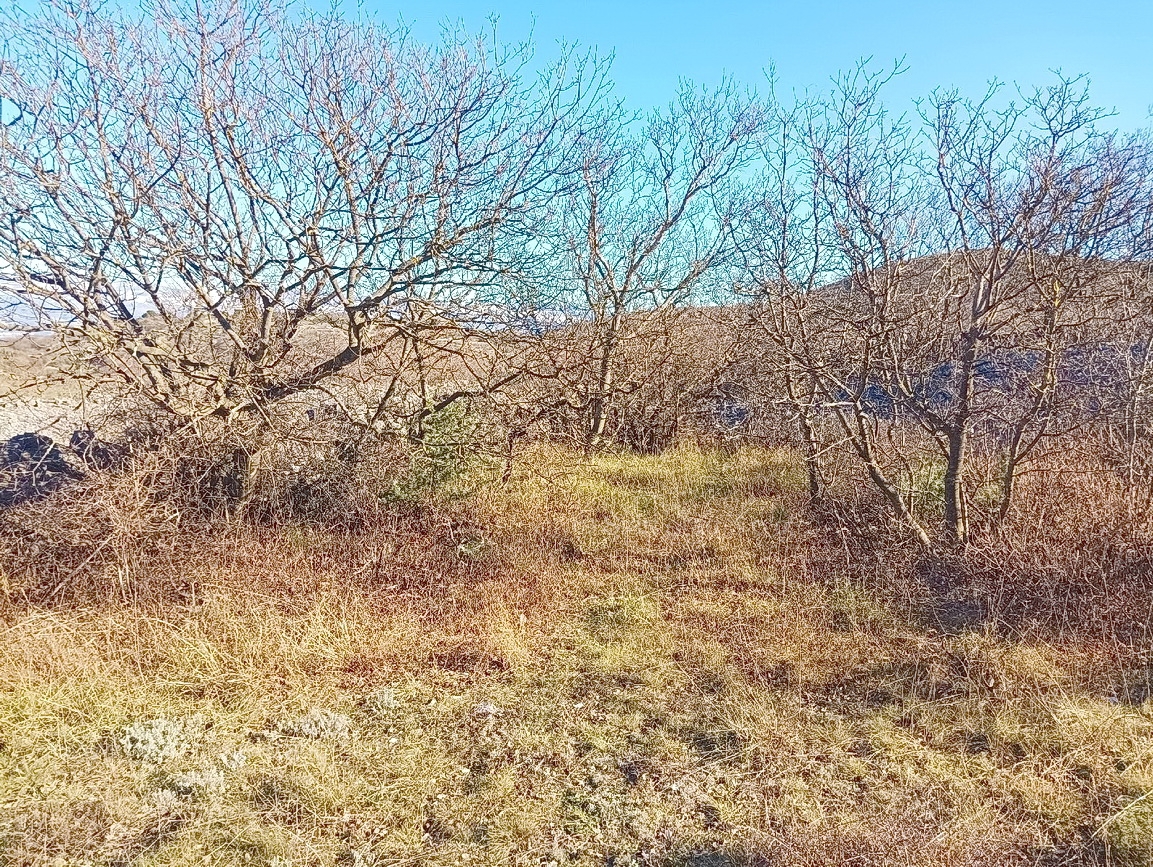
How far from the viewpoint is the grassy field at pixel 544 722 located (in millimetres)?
2539

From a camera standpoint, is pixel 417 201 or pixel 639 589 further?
pixel 417 201

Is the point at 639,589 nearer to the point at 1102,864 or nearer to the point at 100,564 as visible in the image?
the point at 1102,864

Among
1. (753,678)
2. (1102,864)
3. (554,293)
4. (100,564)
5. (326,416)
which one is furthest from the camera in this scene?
(554,293)

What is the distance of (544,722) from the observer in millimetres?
3418

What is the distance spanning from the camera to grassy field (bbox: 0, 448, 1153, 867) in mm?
2539

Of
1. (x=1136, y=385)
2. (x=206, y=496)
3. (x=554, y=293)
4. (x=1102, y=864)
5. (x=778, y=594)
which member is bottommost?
(x=1102, y=864)

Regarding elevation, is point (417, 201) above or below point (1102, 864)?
above

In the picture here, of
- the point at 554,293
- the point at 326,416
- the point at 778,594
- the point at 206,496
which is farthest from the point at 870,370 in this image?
the point at 206,496

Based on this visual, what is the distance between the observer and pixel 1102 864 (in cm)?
240

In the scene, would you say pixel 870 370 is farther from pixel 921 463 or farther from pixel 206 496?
pixel 206 496

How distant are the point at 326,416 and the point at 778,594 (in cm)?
435

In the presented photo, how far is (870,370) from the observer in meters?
5.63

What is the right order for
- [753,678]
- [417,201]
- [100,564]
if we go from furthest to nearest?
[417,201] < [100,564] < [753,678]

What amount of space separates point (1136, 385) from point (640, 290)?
6573mm
